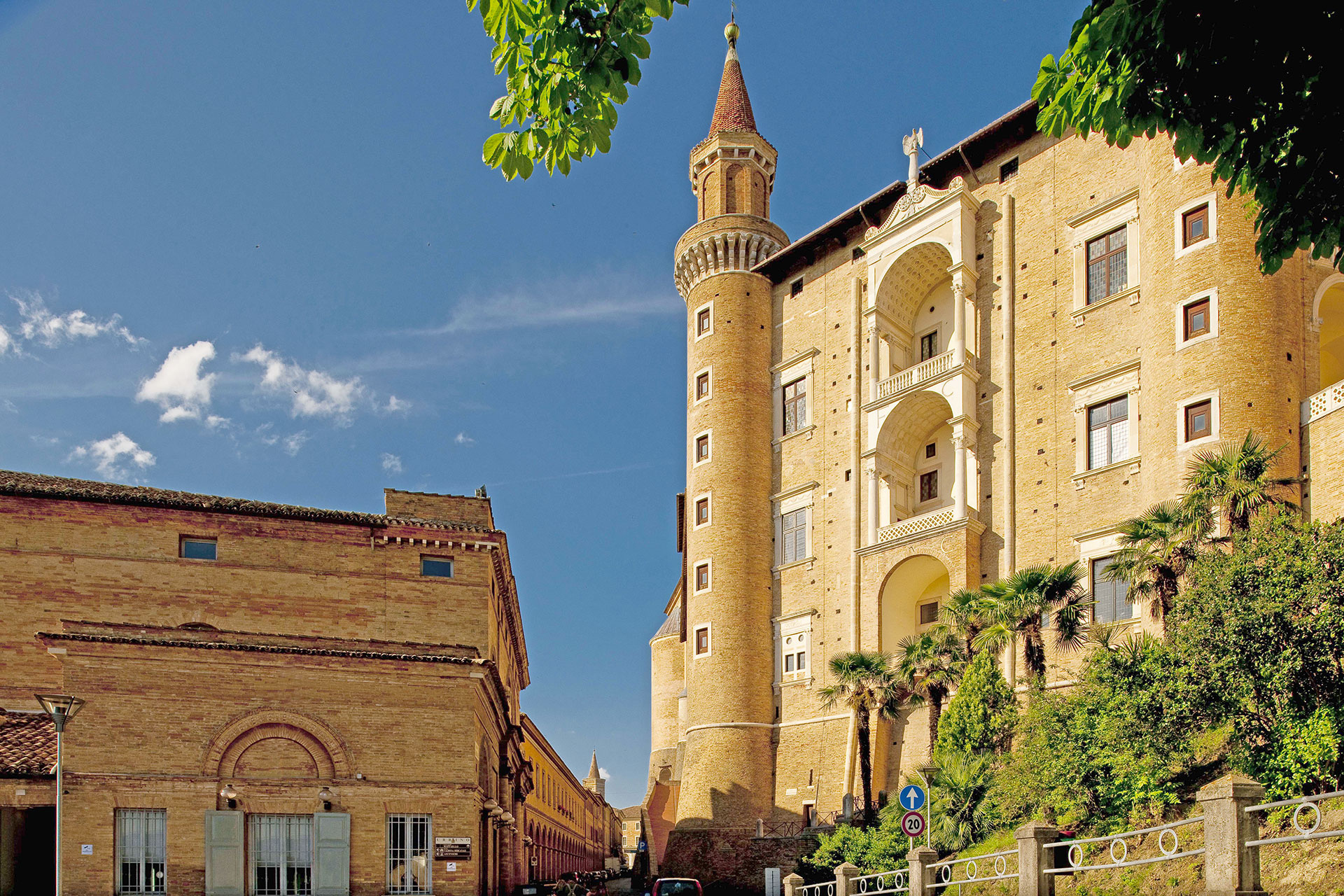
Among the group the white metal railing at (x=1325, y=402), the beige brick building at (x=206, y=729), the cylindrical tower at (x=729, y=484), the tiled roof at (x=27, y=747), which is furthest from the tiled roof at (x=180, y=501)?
the white metal railing at (x=1325, y=402)

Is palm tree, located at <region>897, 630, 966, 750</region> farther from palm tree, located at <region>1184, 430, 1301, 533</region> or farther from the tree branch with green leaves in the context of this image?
the tree branch with green leaves

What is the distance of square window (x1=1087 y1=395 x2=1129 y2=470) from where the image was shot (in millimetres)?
34312

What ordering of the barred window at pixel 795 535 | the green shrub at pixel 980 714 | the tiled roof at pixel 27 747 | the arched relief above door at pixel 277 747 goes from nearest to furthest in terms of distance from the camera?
1. the tiled roof at pixel 27 747
2. the arched relief above door at pixel 277 747
3. the green shrub at pixel 980 714
4. the barred window at pixel 795 535

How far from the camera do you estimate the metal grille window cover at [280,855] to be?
86.9 ft

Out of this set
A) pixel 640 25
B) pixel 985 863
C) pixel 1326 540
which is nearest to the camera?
pixel 640 25

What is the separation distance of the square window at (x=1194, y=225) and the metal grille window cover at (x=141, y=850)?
3131cm

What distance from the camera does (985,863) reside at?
2361 centimetres

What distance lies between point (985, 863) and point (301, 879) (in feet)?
51.9

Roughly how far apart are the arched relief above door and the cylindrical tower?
19.2 meters

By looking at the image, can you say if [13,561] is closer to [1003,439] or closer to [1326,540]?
[1003,439]

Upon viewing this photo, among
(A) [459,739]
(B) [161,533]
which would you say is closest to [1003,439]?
(A) [459,739]

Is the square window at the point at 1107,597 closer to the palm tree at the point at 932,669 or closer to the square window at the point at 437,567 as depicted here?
the palm tree at the point at 932,669

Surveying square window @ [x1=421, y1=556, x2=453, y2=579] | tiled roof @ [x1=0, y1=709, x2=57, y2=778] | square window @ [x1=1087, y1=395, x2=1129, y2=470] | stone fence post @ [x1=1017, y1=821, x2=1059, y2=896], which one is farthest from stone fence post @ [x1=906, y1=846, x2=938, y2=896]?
square window @ [x1=421, y1=556, x2=453, y2=579]

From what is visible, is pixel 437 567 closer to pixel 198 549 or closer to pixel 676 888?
pixel 198 549
